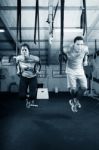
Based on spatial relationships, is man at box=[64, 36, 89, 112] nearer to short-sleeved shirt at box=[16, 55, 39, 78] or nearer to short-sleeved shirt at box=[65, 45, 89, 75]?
short-sleeved shirt at box=[65, 45, 89, 75]

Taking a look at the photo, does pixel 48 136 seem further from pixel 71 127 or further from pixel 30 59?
pixel 30 59

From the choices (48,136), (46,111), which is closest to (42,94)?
(46,111)

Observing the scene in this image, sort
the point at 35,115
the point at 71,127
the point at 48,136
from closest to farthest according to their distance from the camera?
1. the point at 48,136
2. the point at 71,127
3. the point at 35,115

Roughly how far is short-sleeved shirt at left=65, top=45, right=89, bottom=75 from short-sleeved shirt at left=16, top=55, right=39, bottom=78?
27.1 inches

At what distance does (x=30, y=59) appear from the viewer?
207 inches

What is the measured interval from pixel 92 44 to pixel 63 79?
302cm

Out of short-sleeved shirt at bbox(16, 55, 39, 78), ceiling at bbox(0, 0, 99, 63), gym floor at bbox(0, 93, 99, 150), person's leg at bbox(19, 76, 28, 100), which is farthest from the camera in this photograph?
ceiling at bbox(0, 0, 99, 63)

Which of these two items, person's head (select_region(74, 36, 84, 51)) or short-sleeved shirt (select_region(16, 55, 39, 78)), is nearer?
person's head (select_region(74, 36, 84, 51))

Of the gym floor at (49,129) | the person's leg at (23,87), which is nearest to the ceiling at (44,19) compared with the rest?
the person's leg at (23,87)

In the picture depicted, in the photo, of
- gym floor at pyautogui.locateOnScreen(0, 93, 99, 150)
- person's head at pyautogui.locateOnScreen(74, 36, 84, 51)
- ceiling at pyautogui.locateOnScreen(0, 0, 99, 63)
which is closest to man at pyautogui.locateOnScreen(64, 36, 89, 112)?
person's head at pyautogui.locateOnScreen(74, 36, 84, 51)

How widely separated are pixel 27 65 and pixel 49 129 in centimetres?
157

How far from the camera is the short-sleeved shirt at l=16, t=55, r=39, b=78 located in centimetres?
518

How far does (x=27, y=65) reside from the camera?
523cm

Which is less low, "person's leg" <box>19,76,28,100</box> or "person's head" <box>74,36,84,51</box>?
"person's head" <box>74,36,84,51</box>
